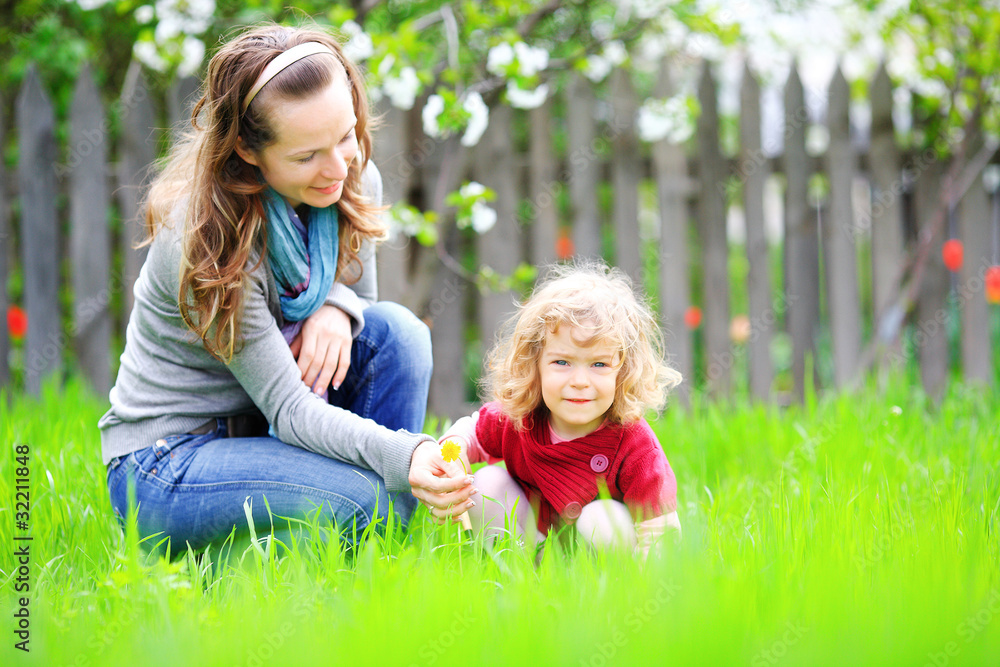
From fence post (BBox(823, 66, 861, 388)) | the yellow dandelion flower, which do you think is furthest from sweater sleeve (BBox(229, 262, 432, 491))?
fence post (BBox(823, 66, 861, 388))

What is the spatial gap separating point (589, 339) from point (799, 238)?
2.43 m

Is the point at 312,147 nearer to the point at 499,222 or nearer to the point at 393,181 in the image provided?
the point at 393,181

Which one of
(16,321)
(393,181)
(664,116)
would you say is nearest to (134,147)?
(16,321)

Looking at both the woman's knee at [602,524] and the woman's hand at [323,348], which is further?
Answer: the woman's hand at [323,348]

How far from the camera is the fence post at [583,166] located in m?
3.60

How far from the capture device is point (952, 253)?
12.0ft

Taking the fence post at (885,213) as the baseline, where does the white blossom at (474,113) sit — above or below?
above

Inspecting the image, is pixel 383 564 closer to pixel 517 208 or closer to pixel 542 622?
pixel 542 622

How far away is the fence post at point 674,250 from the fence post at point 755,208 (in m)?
0.29

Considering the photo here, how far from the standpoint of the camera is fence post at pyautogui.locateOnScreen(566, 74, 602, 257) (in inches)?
142

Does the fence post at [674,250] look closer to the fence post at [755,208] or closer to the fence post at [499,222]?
the fence post at [755,208]

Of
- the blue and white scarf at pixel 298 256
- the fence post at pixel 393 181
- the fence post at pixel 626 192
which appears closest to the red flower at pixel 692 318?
the fence post at pixel 626 192

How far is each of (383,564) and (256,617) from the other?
0.30 metres

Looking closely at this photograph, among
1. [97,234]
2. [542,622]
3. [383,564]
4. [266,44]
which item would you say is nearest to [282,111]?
[266,44]
